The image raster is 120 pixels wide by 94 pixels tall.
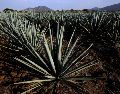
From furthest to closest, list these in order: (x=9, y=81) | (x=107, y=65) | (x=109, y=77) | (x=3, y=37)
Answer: (x=3, y=37)
(x=107, y=65)
(x=109, y=77)
(x=9, y=81)

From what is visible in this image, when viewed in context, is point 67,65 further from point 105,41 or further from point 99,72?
point 105,41

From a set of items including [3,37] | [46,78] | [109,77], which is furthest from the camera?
[3,37]

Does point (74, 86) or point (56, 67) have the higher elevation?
point (56, 67)

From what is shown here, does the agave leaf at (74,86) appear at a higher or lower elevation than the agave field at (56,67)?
lower

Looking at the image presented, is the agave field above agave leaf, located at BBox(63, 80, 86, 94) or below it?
above

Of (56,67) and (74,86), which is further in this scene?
(56,67)

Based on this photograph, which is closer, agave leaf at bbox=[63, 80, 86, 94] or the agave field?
agave leaf at bbox=[63, 80, 86, 94]

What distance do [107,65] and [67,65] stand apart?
6.89ft

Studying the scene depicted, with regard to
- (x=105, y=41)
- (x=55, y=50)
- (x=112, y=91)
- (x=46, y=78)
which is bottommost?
(x=112, y=91)

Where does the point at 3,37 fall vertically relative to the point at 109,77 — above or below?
above

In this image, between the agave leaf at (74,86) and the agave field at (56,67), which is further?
the agave field at (56,67)

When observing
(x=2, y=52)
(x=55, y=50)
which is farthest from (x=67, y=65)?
(x=2, y=52)

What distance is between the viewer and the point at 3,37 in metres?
8.56

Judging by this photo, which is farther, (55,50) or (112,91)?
(112,91)
